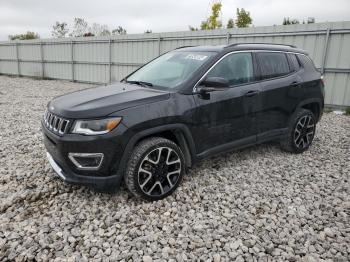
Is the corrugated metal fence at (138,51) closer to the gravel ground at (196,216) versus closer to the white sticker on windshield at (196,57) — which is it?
the gravel ground at (196,216)

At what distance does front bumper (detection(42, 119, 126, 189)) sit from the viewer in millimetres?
2754

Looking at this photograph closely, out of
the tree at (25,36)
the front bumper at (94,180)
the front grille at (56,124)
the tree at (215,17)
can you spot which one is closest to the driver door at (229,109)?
the front bumper at (94,180)

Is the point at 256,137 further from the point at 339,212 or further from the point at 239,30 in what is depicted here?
the point at 239,30

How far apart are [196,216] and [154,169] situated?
26.4 inches

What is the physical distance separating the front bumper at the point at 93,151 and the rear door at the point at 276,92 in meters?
2.11

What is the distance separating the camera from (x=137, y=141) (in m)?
3.00

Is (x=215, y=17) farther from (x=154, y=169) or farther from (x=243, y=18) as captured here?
(x=154, y=169)

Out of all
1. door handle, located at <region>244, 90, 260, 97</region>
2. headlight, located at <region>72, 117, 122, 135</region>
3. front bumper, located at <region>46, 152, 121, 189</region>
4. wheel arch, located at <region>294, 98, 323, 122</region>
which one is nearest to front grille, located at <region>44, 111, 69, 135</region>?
headlight, located at <region>72, 117, 122, 135</region>

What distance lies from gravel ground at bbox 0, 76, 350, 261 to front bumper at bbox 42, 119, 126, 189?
391 mm

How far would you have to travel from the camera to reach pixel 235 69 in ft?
12.4

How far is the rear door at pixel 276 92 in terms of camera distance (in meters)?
4.04

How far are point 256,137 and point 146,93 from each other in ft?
5.88

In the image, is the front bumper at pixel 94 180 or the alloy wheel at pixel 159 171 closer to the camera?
the front bumper at pixel 94 180

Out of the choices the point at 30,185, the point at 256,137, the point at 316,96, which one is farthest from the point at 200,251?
the point at 316,96
